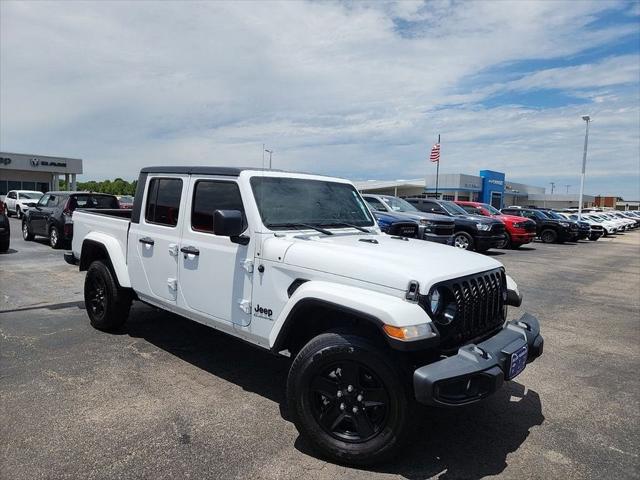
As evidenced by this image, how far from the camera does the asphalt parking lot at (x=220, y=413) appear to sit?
9.64 feet

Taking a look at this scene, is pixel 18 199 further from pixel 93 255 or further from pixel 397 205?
pixel 93 255

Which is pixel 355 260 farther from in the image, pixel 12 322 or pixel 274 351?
pixel 12 322

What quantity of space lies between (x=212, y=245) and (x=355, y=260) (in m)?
1.39

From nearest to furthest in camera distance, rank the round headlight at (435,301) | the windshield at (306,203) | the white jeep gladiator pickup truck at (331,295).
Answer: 1. the white jeep gladiator pickup truck at (331,295)
2. the round headlight at (435,301)
3. the windshield at (306,203)

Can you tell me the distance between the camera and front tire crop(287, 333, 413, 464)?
2.80 m

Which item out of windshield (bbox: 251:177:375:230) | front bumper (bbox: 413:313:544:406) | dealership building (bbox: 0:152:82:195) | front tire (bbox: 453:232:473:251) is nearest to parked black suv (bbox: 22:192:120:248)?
windshield (bbox: 251:177:375:230)

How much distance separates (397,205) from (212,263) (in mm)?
11104

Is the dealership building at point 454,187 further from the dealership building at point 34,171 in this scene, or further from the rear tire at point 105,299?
the rear tire at point 105,299

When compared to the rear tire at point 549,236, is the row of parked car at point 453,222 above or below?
above

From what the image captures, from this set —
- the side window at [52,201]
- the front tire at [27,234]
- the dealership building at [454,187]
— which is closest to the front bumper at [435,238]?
the side window at [52,201]

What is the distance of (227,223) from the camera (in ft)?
11.1

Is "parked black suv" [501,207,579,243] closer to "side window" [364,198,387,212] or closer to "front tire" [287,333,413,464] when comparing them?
"side window" [364,198,387,212]

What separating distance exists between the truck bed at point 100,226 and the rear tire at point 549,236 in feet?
71.8

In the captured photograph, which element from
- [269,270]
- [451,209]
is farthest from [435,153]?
[269,270]
